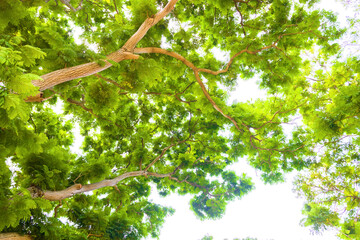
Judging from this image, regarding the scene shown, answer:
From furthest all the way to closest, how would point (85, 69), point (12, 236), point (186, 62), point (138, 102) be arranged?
point (138, 102)
point (186, 62)
point (85, 69)
point (12, 236)

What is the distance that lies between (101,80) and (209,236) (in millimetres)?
11848

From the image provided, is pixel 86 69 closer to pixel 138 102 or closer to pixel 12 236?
pixel 12 236

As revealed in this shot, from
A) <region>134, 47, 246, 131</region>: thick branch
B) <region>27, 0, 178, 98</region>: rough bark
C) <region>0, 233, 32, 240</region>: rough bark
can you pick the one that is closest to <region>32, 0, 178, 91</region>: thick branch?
<region>27, 0, 178, 98</region>: rough bark

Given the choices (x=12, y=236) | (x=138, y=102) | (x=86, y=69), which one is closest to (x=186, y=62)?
(x=86, y=69)

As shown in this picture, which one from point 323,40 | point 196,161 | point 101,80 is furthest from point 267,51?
point 196,161

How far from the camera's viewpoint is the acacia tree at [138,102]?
3531mm

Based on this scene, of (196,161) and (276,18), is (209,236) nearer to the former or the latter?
(196,161)

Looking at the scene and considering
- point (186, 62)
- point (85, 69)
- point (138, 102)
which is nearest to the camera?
point (85, 69)

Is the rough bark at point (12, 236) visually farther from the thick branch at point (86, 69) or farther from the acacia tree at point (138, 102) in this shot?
the thick branch at point (86, 69)

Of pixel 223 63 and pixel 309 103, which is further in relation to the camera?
pixel 309 103

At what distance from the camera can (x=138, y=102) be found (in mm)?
8664

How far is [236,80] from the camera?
21.2 ft

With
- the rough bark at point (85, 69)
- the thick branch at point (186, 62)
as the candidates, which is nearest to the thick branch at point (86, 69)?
the rough bark at point (85, 69)

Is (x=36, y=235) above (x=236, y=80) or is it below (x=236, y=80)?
below
